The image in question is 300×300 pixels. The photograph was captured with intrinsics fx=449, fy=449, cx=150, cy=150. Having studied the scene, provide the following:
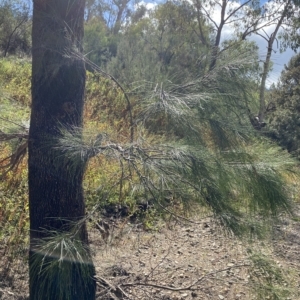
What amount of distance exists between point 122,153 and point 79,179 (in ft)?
2.44

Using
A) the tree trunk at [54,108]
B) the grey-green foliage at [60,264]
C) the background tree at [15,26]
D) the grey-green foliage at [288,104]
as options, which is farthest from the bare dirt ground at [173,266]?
the grey-green foliage at [288,104]

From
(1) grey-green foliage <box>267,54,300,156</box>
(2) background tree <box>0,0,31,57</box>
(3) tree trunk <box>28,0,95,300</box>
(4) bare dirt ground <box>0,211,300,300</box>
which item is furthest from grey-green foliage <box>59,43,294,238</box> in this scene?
(1) grey-green foliage <box>267,54,300,156</box>

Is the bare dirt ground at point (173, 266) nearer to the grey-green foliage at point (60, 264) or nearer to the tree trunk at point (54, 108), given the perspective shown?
the tree trunk at point (54, 108)

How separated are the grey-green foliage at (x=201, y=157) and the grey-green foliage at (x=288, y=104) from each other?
27.8 feet

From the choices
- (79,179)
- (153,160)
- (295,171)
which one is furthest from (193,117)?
(79,179)

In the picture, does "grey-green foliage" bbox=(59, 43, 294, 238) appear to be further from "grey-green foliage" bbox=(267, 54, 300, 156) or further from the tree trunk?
"grey-green foliage" bbox=(267, 54, 300, 156)

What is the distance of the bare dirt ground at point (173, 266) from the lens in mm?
3092

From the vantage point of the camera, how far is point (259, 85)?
2.69 m

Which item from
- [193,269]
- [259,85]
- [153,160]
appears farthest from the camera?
[193,269]

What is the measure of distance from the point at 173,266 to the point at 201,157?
240 cm

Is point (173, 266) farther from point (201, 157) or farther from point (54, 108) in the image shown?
point (201, 157)

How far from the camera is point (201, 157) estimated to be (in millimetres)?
2127

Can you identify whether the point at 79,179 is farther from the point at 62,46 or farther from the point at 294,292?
the point at 294,292

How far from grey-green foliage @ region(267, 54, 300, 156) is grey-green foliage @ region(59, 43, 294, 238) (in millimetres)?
8477
